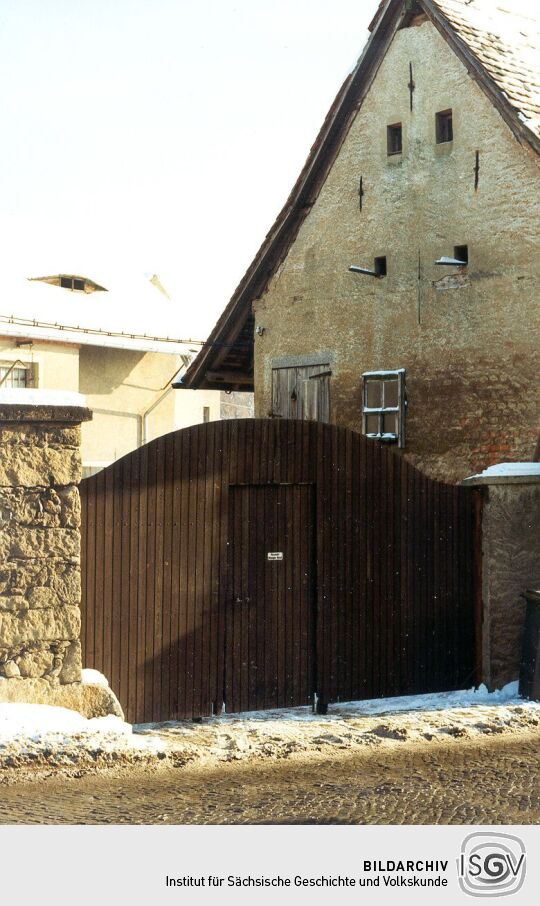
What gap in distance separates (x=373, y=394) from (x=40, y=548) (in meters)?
7.90

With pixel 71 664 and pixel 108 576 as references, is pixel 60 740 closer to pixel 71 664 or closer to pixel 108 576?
pixel 71 664

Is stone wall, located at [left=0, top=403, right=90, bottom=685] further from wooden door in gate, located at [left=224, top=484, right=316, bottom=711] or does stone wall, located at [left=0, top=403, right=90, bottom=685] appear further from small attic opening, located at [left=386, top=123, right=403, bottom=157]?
small attic opening, located at [left=386, top=123, right=403, bottom=157]

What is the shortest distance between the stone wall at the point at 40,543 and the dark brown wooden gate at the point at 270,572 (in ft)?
1.22

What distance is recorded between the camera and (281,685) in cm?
977

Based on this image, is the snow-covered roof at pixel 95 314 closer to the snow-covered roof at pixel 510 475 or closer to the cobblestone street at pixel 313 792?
the snow-covered roof at pixel 510 475

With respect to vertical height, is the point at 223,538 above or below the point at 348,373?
below

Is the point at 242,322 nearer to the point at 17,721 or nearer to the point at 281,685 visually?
the point at 281,685

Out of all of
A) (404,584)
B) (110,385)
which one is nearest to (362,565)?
(404,584)

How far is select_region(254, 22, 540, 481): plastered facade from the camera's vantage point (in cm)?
1394

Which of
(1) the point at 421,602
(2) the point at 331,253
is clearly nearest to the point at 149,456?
(1) the point at 421,602

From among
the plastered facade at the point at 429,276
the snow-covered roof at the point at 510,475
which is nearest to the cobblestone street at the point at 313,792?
the snow-covered roof at the point at 510,475

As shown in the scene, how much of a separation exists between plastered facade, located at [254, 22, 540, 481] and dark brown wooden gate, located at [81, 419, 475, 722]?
3.67 m

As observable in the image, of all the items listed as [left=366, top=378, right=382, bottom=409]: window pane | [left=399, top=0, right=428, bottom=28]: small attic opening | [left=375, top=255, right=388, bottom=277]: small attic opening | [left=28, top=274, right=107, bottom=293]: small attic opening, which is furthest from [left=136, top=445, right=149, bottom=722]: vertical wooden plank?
[left=28, top=274, right=107, bottom=293]: small attic opening

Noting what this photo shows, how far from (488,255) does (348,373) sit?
2.58 metres
